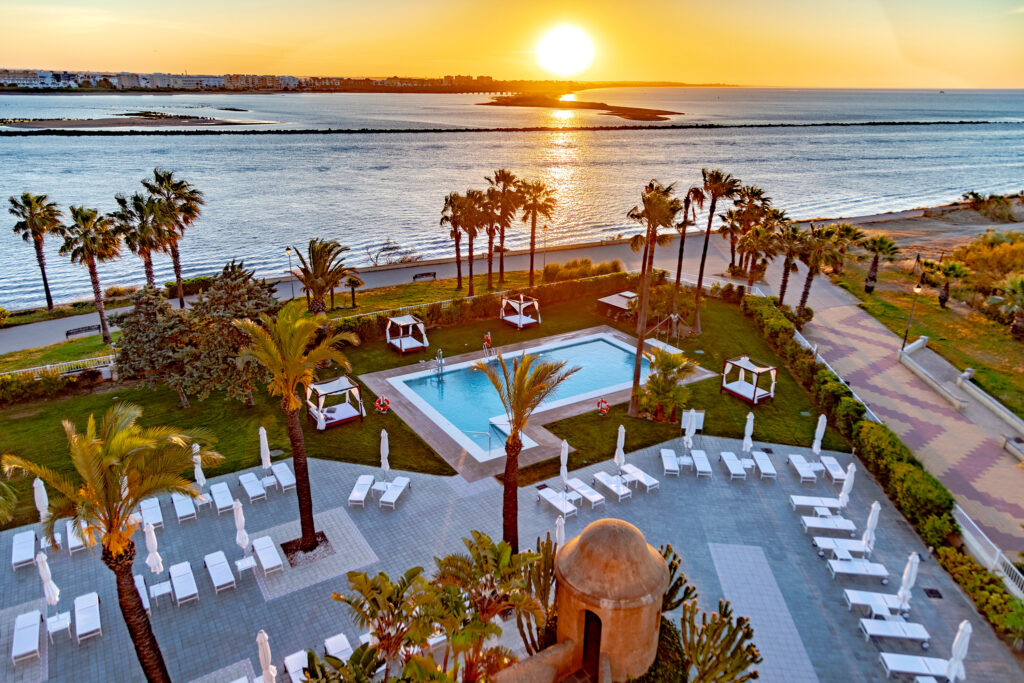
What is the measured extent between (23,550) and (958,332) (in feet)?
137

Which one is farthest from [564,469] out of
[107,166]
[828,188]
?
[107,166]

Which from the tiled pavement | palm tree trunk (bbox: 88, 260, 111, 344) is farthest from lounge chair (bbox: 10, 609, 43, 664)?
palm tree trunk (bbox: 88, 260, 111, 344)

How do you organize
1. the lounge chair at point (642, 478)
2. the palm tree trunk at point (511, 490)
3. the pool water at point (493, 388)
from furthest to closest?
the pool water at point (493, 388), the lounge chair at point (642, 478), the palm tree trunk at point (511, 490)

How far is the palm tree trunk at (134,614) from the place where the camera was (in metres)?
10.3

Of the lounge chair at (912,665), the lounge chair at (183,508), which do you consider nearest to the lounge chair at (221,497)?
the lounge chair at (183,508)

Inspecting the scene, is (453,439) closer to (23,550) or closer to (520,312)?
(520,312)

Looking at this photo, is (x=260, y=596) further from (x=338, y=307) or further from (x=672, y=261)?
(x=672, y=261)

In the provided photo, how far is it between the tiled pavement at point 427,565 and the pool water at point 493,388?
4.11 m

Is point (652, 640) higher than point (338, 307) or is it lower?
higher

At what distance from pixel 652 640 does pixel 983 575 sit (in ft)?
38.4

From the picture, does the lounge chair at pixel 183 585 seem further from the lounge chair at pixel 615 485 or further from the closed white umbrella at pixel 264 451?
the lounge chair at pixel 615 485

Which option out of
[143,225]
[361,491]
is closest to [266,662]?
[361,491]

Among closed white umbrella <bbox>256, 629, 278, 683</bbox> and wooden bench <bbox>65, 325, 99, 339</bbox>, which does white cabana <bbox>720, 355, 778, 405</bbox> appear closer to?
closed white umbrella <bbox>256, 629, 278, 683</bbox>

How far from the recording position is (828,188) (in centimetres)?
10125
